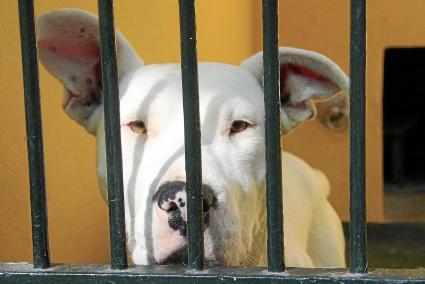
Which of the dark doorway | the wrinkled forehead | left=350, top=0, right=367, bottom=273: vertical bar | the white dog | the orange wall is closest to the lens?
left=350, top=0, right=367, bottom=273: vertical bar

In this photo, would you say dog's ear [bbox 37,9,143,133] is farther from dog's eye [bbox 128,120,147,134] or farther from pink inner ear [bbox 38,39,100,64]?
dog's eye [bbox 128,120,147,134]

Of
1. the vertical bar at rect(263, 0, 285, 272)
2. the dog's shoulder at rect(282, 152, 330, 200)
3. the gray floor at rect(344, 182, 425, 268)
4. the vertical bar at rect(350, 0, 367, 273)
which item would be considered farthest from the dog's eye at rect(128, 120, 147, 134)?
the gray floor at rect(344, 182, 425, 268)

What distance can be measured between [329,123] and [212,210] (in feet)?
13.8

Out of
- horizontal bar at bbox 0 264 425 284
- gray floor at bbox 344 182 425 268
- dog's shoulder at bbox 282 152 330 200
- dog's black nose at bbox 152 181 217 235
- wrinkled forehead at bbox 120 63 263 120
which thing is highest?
wrinkled forehead at bbox 120 63 263 120

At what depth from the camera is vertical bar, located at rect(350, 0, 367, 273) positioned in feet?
5.06

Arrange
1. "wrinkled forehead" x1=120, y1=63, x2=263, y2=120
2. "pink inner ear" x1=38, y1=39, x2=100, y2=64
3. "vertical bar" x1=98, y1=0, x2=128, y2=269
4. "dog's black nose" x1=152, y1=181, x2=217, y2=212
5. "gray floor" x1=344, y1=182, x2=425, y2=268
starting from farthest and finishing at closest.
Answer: "gray floor" x1=344, y1=182, x2=425, y2=268 → "pink inner ear" x1=38, y1=39, x2=100, y2=64 → "wrinkled forehead" x1=120, y1=63, x2=263, y2=120 → "dog's black nose" x1=152, y1=181, x2=217, y2=212 → "vertical bar" x1=98, y1=0, x2=128, y2=269

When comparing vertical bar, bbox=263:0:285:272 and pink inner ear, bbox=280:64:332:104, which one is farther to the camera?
pink inner ear, bbox=280:64:332:104

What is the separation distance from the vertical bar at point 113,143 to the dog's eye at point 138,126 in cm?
53

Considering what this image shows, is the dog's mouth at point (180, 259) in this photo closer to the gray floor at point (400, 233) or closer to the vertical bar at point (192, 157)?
the vertical bar at point (192, 157)

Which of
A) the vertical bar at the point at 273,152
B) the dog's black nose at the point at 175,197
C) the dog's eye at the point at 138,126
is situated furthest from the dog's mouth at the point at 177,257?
the dog's eye at the point at 138,126

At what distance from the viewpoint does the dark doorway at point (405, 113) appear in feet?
24.6

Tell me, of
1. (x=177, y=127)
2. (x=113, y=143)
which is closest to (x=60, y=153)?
(x=177, y=127)

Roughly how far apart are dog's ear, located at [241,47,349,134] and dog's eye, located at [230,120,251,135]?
0.31m

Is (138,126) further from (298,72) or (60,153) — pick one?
(60,153)
